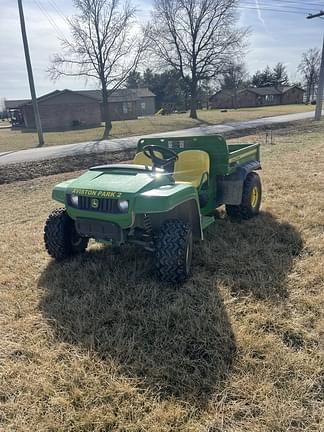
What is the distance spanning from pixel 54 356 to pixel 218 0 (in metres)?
36.5

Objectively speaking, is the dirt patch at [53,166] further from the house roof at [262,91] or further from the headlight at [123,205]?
the house roof at [262,91]

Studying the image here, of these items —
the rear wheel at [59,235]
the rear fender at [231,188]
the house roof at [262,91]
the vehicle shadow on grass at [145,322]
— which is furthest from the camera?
the house roof at [262,91]

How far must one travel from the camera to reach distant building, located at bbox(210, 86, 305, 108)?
6425 cm

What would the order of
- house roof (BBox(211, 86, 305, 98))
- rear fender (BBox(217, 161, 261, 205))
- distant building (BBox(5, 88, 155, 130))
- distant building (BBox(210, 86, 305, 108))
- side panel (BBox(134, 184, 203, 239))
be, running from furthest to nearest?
distant building (BBox(210, 86, 305, 108)) → house roof (BBox(211, 86, 305, 98)) → distant building (BBox(5, 88, 155, 130)) → rear fender (BBox(217, 161, 261, 205)) → side panel (BBox(134, 184, 203, 239))

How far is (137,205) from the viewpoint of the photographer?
2.75 metres

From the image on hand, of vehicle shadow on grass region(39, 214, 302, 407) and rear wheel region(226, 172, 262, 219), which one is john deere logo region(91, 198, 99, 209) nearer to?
vehicle shadow on grass region(39, 214, 302, 407)

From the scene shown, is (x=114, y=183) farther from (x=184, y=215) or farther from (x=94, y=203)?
(x=184, y=215)

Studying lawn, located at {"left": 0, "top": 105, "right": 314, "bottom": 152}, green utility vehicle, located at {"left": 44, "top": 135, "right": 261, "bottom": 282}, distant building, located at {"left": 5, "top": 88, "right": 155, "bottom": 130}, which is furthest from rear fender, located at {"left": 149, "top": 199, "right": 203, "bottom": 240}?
distant building, located at {"left": 5, "top": 88, "right": 155, "bottom": 130}

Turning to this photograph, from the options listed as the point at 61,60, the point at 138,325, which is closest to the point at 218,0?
the point at 61,60

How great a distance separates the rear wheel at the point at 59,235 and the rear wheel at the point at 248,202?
7.05ft

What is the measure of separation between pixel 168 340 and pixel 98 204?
1.23 metres

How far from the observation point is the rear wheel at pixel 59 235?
3.47 m

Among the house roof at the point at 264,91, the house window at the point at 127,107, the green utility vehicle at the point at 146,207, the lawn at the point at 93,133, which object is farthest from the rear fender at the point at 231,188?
the house roof at the point at 264,91

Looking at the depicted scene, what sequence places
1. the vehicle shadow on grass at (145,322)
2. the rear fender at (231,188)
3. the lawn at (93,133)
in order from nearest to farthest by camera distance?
1. the vehicle shadow on grass at (145,322)
2. the rear fender at (231,188)
3. the lawn at (93,133)
